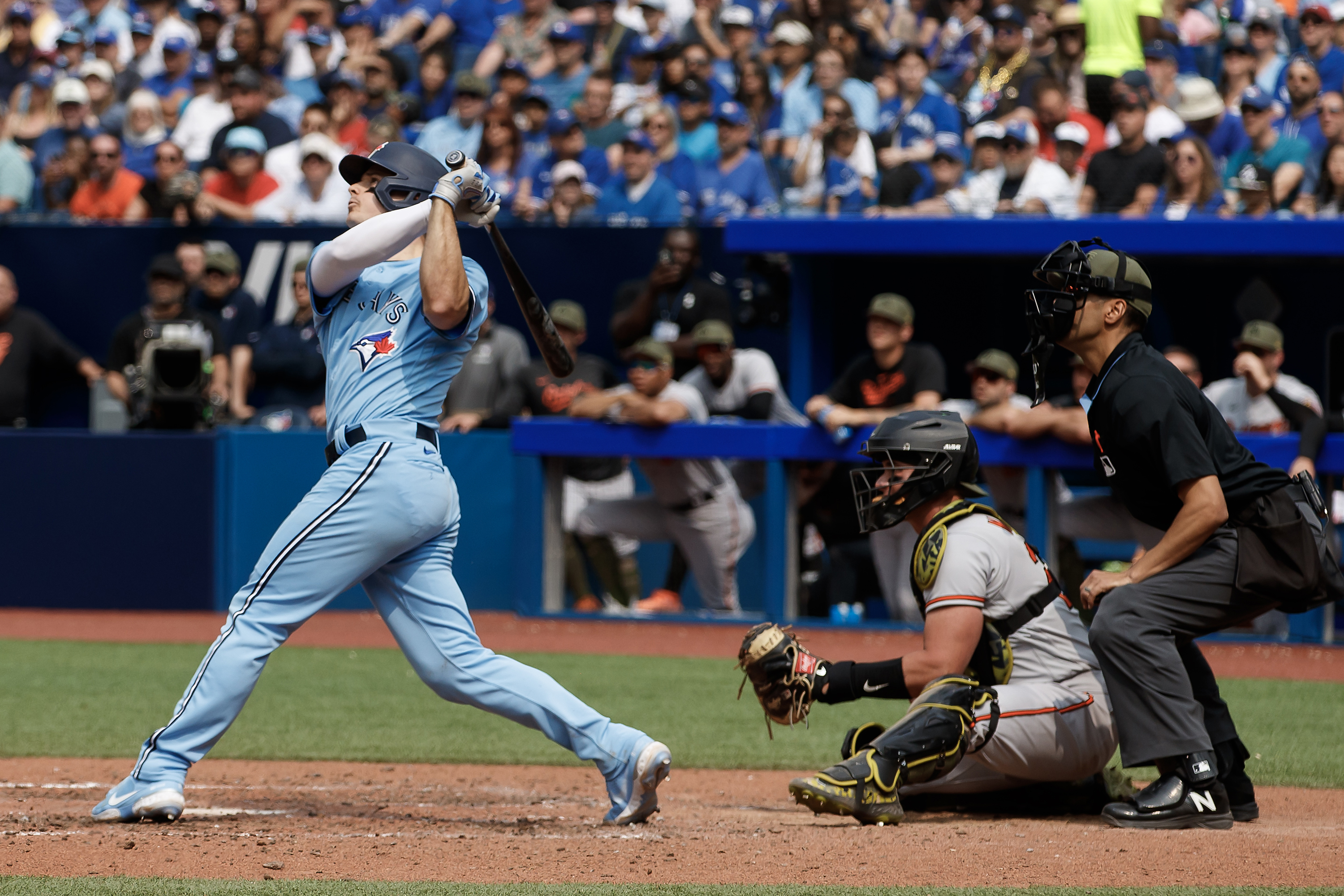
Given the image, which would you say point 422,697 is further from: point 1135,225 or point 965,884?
point 1135,225

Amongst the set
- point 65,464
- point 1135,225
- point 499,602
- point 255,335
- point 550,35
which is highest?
point 550,35

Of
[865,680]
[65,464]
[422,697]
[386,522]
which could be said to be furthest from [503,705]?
[65,464]

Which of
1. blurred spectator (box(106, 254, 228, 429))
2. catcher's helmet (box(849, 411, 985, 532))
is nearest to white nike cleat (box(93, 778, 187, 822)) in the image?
catcher's helmet (box(849, 411, 985, 532))

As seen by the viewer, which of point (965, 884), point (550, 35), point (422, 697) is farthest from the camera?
point (550, 35)

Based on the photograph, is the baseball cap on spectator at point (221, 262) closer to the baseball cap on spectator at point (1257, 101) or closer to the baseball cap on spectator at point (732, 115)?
the baseball cap on spectator at point (732, 115)

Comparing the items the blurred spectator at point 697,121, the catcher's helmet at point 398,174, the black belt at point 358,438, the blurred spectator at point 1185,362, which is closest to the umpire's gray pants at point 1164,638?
the black belt at point 358,438
